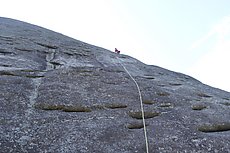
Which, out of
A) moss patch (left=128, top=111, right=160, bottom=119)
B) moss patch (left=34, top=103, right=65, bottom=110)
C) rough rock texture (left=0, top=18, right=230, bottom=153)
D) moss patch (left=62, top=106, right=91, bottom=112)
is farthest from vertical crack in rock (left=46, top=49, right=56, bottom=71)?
moss patch (left=128, top=111, right=160, bottom=119)

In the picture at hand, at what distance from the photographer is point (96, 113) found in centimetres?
1523

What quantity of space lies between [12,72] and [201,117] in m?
11.3

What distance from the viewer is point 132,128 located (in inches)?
547

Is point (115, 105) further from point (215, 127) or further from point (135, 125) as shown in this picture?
point (215, 127)

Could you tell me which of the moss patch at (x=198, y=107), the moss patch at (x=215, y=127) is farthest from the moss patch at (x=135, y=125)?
the moss patch at (x=198, y=107)

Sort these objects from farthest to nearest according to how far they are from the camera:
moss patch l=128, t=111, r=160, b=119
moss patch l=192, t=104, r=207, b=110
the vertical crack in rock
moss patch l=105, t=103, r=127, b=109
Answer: the vertical crack in rock → moss patch l=192, t=104, r=207, b=110 → moss patch l=105, t=103, r=127, b=109 → moss patch l=128, t=111, r=160, b=119

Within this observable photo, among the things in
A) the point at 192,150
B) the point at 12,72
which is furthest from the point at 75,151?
the point at 12,72

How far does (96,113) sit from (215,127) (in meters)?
5.68

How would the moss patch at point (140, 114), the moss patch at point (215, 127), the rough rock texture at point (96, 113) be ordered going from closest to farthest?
the rough rock texture at point (96, 113) → the moss patch at point (215, 127) → the moss patch at point (140, 114)

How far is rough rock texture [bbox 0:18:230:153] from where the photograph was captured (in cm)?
1220

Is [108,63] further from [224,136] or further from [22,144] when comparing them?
[22,144]

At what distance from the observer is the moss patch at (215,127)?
14719 mm

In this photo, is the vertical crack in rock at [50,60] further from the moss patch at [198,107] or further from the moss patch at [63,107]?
the moss patch at [198,107]

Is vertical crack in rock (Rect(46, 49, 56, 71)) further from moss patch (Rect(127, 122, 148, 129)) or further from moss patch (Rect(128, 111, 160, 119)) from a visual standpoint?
moss patch (Rect(127, 122, 148, 129))
